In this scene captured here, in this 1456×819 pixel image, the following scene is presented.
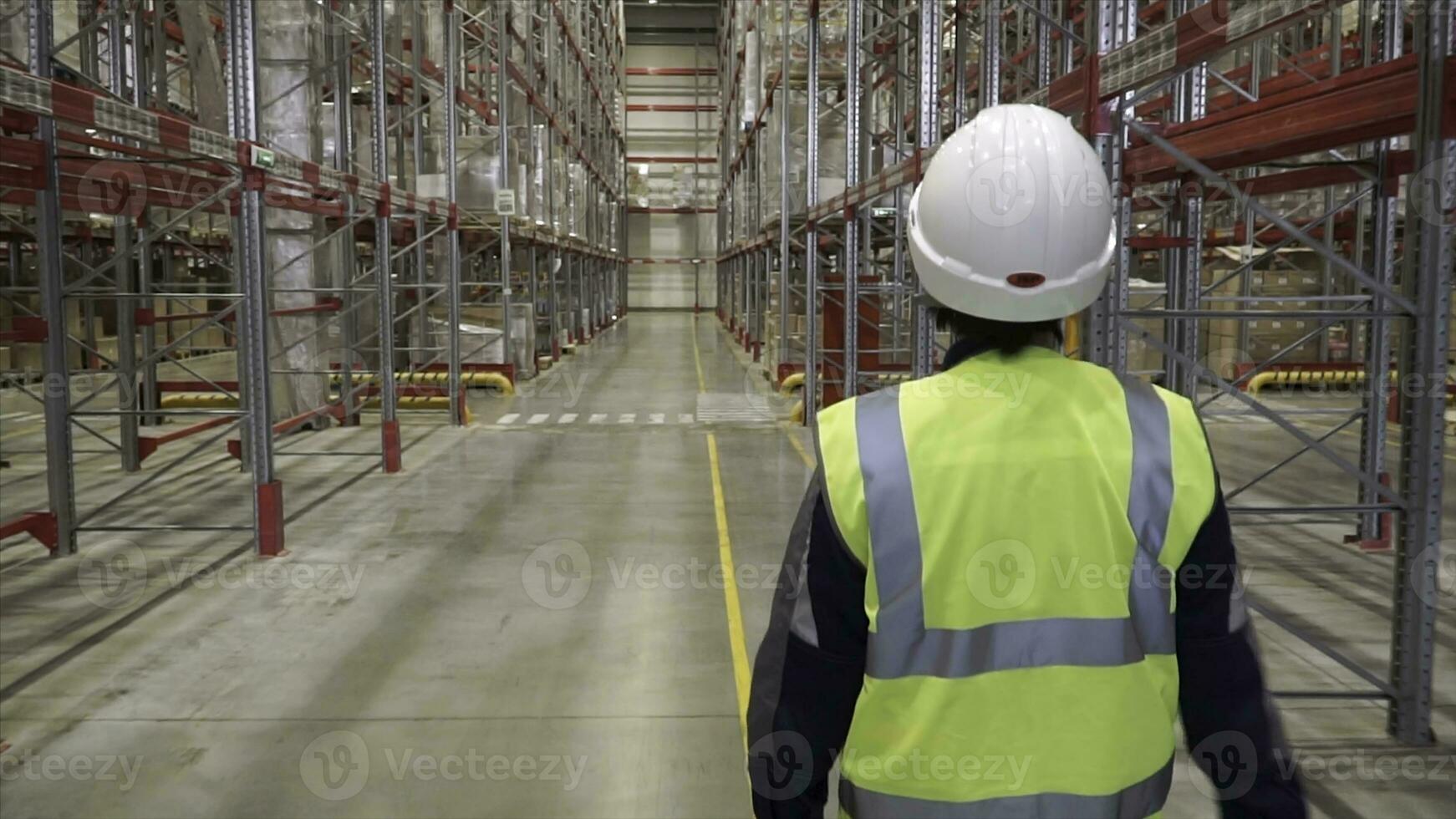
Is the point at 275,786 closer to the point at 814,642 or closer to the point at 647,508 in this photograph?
the point at 814,642

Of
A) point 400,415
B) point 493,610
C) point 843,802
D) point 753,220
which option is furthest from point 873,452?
point 753,220

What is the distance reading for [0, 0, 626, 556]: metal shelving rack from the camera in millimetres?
7023

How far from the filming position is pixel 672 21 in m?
46.5

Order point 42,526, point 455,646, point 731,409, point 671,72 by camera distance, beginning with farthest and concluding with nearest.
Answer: point 671,72, point 731,409, point 42,526, point 455,646

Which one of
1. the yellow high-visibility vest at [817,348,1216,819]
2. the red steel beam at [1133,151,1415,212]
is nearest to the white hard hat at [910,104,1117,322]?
the yellow high-visibility vest at [817,348,1216,819]

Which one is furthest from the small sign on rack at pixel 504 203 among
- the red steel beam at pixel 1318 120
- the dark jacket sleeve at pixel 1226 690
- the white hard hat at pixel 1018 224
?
the dark jacket sleeve at pixel 1226 690

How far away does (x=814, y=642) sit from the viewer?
1573mm

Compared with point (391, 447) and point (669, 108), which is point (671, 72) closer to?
point (669, 108)

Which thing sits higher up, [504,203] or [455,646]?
[504,203]

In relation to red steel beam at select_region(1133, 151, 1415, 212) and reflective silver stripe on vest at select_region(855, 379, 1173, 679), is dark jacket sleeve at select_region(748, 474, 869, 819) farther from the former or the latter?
red steel beam at select_region(1133, 151, 1415, 212)

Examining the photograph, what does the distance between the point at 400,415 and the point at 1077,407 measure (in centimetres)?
1351

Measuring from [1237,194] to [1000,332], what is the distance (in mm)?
3084

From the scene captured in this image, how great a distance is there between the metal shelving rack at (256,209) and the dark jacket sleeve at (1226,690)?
17.9 feet

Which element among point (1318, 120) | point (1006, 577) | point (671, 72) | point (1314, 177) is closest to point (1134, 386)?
point (1006, 577)
